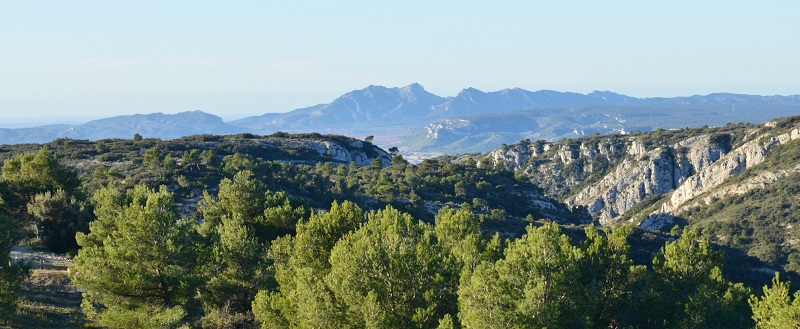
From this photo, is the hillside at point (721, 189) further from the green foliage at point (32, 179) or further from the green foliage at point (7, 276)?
the green foliage at point (7, 276)

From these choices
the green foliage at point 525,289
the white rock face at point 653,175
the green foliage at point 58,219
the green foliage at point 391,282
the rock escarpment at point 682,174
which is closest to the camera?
the green foliage at point 525,289

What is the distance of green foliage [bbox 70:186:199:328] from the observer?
3000cm

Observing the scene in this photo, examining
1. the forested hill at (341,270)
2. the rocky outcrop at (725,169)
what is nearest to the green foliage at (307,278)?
the forested hill at (341,270)

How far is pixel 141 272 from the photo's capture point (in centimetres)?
3047

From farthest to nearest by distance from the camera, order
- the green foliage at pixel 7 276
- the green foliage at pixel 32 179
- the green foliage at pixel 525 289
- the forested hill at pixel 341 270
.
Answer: the green foliage at pixel 32 179, the forested hill at pixel 341 270, the green foliage at pixel 7 276, the green foliage at pixel 525 289

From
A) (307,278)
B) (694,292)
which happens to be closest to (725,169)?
(694,292)

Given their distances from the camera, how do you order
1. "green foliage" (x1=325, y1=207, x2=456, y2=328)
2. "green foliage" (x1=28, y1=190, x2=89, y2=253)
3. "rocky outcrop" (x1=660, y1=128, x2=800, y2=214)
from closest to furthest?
"green foliage" (x1=325, y1=207, x2=456, y2=328) < "green foliage" (x1=28, y1=190, x2=89, y2=253) < "rocky outcrop" (x1=660, y1=128, x2=800, y2=214)

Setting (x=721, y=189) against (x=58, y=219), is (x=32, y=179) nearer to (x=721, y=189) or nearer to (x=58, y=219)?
(x=58, y=219)

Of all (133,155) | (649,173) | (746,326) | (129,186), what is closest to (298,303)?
(746,326)

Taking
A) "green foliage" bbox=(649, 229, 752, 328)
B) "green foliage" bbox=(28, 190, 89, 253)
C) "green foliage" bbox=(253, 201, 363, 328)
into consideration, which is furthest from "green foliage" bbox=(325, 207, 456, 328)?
"green foliage" bbox=(28, 190, 89, 253)

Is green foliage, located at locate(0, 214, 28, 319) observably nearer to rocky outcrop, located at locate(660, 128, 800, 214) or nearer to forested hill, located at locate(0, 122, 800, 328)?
forested hill, located at locate(0, 122, 800, 328)

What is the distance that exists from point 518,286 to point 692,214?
135277 millimetres

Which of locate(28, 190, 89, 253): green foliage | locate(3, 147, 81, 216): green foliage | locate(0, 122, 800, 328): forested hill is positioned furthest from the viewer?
locate(3, 147, 81, 216): green foliage

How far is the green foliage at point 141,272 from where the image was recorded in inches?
1181
